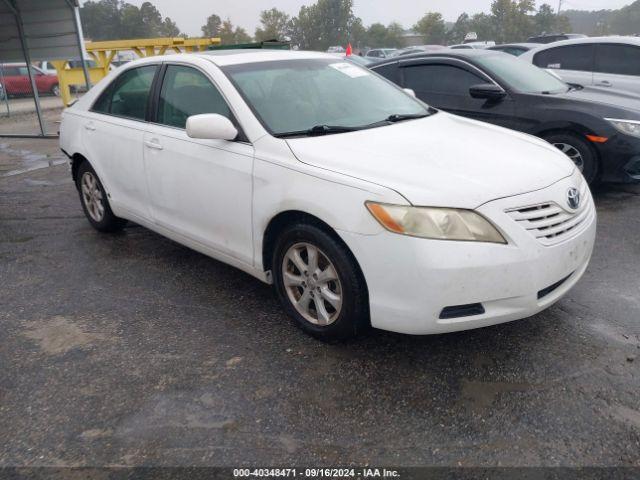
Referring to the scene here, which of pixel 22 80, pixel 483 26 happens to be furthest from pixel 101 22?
pixel 22 80

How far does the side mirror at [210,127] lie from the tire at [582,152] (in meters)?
3.86

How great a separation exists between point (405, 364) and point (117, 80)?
333 centimetres

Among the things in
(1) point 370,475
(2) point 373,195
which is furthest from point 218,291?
(1) point 370,475

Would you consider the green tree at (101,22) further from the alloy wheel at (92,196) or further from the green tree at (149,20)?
the alloy wheel at (92,196)

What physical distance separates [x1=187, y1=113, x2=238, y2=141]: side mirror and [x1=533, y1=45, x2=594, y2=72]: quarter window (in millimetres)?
6627

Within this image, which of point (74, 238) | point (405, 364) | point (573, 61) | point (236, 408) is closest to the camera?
point (236, 408)

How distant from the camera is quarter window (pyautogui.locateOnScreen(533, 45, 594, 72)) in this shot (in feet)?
25.9

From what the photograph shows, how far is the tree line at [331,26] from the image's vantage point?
252 feet

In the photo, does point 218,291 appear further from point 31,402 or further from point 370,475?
point 370,475

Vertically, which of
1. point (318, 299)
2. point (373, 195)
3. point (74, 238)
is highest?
point (373, 195)

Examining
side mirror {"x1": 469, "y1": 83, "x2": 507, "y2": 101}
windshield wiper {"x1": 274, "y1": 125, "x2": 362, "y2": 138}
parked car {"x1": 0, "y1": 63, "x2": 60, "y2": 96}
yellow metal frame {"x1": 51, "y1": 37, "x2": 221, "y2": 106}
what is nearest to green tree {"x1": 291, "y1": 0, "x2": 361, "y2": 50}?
parked car {"x1": 0, "y1": 63, "x2": 60, "y2": 96}

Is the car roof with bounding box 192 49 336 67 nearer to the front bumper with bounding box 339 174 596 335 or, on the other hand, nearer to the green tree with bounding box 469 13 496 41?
the front bumper with bounding box 339 174 596 335

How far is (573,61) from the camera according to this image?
8.00m

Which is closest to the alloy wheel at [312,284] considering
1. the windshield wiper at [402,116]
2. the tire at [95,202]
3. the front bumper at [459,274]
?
the front bumper at [459,274]
